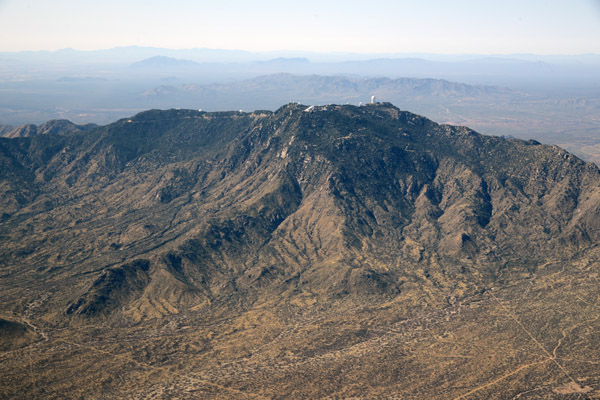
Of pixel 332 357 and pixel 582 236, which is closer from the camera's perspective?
pixel 332 357

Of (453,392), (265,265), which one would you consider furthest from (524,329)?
(265,265)

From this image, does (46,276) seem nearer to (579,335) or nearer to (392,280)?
(392,280)

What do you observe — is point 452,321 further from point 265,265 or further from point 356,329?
point 265,265

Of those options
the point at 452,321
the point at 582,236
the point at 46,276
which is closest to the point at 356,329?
the point at 452,321

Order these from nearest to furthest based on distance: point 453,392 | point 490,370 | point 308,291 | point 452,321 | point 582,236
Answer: point 453,392 → point 490,370 → point 452,321 → point 308,291 → point 582,236

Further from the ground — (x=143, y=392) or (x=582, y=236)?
(x=582, y=236)

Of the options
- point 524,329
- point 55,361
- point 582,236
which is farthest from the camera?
point 582,236

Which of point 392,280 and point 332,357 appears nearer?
point 332,357

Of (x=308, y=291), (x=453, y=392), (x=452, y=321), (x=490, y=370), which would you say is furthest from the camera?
(x=308, y=291)

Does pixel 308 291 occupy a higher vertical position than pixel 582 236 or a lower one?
lower
